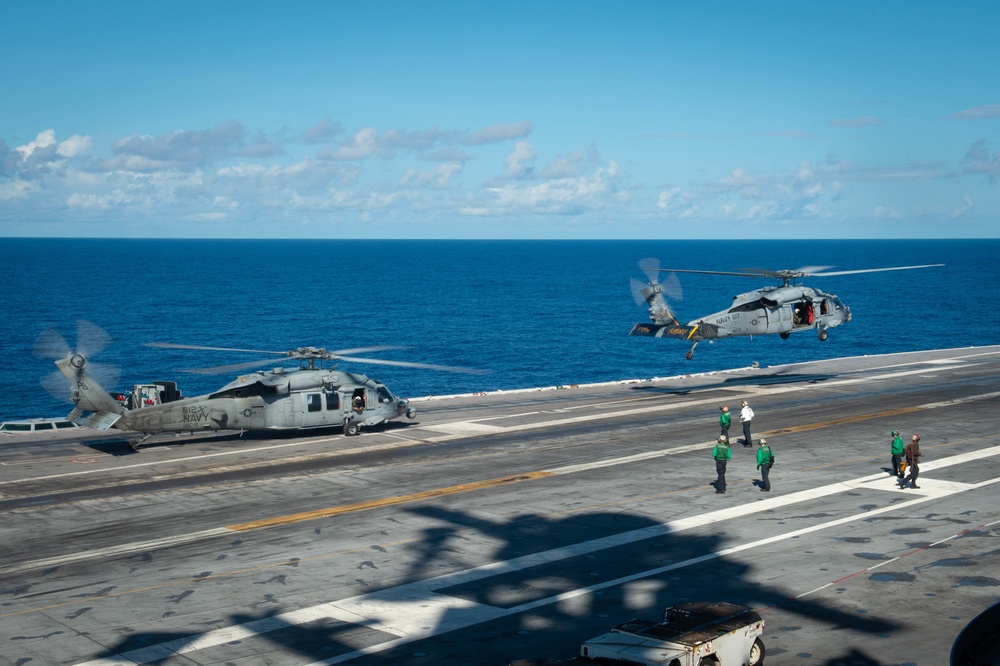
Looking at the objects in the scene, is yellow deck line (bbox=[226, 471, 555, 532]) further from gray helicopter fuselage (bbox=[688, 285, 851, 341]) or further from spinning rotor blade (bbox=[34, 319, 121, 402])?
gray helicopter fuselage (bbox=[688, 285, 851, 341])

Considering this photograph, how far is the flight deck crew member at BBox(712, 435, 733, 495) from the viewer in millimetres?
29223

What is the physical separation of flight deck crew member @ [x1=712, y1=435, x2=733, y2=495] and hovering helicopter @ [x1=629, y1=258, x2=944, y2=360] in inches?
606

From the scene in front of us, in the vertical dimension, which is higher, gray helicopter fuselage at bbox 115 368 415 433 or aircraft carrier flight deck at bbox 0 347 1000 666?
gray helicopter fuselage at bbox 115 368 415 433

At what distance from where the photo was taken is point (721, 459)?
29391 millimetres

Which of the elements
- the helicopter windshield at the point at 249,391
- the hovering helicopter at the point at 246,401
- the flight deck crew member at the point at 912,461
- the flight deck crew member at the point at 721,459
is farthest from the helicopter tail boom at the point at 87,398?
the flight deck crew member at the point at 912,461

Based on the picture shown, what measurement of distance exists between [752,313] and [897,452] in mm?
17362

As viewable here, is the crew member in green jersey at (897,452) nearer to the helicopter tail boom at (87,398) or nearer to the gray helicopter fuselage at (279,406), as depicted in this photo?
the gray helicopter fuselage at (279,406)

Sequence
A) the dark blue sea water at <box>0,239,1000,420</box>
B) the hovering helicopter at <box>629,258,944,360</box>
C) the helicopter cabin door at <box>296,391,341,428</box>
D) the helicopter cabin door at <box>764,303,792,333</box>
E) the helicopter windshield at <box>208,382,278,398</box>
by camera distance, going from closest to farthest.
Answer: the helicopter windshield at <box>208,382,278,398</box> < the helicopter cabin door at <box>296,391,341,428</box> < the hovering helicopter at <box>629,258,944,360</box> < the helicopter cabin door at <box>764,303,792,333</box> < the dark blue sea water at <box>0,239,1000,420</box>

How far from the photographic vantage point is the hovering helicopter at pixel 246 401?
114ft

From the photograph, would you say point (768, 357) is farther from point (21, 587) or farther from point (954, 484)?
point (21, 587)

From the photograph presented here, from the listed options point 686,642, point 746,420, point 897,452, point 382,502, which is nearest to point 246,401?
point 382,502

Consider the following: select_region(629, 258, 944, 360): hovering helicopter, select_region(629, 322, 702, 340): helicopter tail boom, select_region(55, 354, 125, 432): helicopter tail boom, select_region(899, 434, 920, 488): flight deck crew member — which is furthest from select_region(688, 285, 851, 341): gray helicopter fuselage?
select_region(55, 354, 125, 432): helicopter tail boom

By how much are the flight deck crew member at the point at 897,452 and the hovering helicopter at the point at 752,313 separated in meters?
15.1

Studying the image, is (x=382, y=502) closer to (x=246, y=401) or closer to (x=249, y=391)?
(x=246, y=401)
